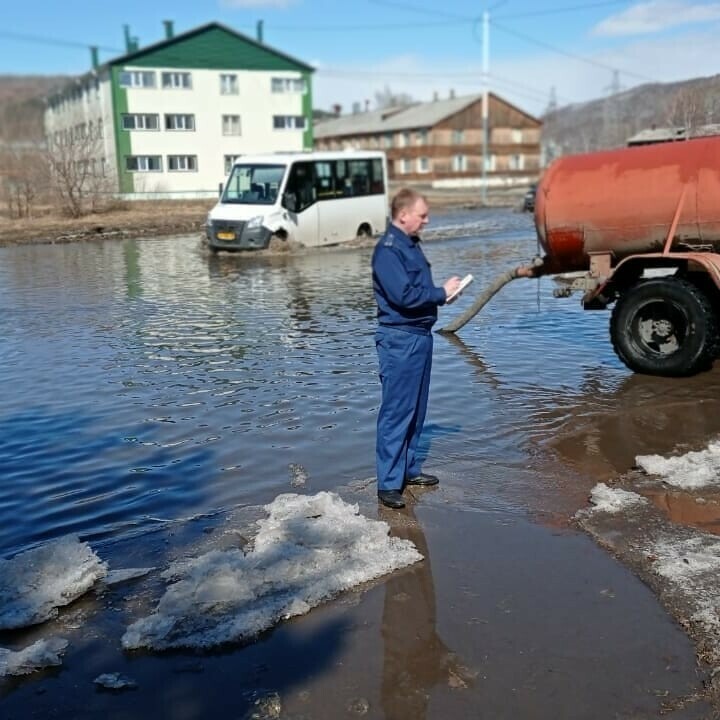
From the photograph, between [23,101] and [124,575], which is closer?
[124,575]

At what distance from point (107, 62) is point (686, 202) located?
48490 mm

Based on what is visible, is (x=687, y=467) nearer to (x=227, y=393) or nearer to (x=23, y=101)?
(x=227, y=393)

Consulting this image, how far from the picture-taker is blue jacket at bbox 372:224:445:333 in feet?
16.5

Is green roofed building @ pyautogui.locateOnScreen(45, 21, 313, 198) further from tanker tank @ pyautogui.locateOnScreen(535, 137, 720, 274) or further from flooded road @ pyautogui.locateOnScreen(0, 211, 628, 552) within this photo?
tanker tank @ pyautogui.locateOnScreen(535, 137, 720, 274)

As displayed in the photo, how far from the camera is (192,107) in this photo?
53.1 m

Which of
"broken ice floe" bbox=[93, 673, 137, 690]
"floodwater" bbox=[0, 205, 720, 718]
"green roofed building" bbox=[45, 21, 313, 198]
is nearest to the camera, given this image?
"broken ice floe" bbox=[93, 673, 137, 690]

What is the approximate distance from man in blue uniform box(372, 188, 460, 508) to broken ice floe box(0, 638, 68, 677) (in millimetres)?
2256

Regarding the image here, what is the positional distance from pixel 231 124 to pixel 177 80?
432cm

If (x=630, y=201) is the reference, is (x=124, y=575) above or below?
below

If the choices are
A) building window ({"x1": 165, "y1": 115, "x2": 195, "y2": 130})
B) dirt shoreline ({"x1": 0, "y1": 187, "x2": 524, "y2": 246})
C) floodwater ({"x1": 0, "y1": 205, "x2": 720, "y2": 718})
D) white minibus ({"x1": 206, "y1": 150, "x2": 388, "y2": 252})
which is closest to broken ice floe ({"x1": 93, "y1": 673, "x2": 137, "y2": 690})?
floodwater ({"x1": 0, "y1": 205, "x2": 720, "y2": 718})

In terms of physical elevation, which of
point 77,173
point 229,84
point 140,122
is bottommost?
point 77,173

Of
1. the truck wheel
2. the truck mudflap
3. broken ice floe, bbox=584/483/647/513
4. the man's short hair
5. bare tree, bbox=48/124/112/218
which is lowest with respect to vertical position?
broken ice floe, bbox=584/483/647/513

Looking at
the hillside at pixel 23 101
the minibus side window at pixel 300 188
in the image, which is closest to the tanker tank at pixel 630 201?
the minibus side window at pixel 300 188

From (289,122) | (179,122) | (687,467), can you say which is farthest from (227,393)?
(289,122)
